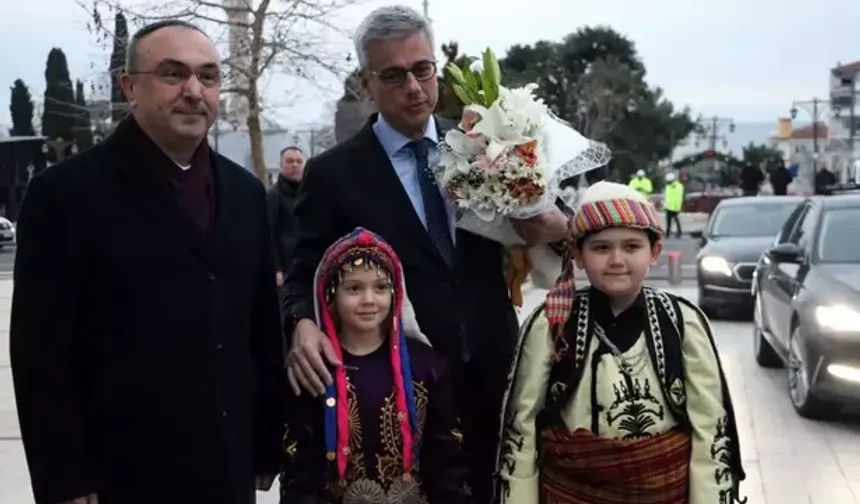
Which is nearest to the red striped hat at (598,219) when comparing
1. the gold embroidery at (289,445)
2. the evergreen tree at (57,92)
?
the gold embroidery at (289,445)

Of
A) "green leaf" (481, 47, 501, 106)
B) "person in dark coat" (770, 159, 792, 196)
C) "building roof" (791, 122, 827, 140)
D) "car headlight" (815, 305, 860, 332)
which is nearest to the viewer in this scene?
"green leaf" (481, 47, 501, 106)

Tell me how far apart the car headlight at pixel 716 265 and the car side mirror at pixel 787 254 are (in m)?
3.79

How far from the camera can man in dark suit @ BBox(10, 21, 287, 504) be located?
270 cm

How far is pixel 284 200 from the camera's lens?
9375mm

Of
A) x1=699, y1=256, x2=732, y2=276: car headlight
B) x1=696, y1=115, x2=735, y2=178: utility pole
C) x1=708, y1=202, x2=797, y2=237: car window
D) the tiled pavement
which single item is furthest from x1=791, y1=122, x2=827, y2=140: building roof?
the tiled pavement

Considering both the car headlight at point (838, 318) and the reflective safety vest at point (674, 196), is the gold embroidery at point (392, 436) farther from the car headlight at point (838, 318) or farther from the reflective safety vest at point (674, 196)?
the reflective safety vest at point (674, 196)

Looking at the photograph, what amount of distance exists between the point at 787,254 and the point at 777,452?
6.58 feet

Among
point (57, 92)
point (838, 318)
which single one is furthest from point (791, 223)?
point (57, 92)

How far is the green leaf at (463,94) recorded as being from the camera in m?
3.36

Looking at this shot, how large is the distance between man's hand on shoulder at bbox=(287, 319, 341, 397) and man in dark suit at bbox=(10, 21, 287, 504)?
209 millimetres

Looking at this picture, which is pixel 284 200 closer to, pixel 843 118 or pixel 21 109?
pixel 21 109

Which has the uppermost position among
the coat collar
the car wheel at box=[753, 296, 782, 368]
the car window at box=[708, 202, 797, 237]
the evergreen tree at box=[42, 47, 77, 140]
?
the evergreen tree at box=[42, 47, 77, 140]

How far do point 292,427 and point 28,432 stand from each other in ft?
2.57

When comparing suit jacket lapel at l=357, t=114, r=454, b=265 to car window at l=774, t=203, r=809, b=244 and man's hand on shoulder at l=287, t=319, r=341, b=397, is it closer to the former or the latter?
man's hand on shoulder at l=287, t=319, r=341, b=397
